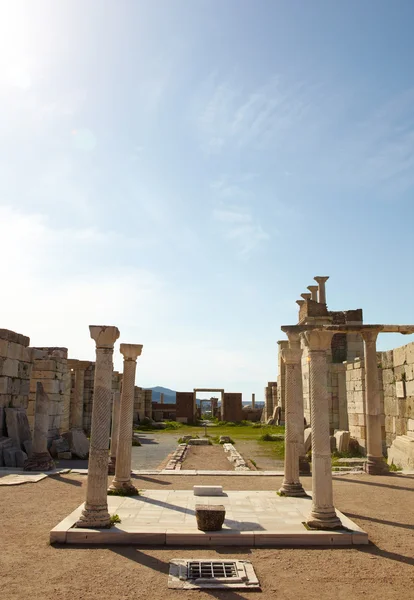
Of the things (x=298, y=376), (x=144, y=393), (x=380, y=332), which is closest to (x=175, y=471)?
(x=298, y=376)

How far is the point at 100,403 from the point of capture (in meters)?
7.96

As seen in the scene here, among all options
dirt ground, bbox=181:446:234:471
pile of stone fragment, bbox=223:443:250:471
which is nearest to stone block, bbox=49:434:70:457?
dirt ground, bbox=181:446:234:471

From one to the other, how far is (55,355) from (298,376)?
13156 mm

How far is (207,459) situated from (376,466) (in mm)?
6511

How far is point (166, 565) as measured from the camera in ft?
20.4

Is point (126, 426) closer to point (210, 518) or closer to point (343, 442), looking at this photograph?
point (210, 518)

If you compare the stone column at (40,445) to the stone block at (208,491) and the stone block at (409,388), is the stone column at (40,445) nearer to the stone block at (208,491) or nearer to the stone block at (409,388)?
the stone block at (208,491)

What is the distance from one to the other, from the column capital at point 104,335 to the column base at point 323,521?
428 cm

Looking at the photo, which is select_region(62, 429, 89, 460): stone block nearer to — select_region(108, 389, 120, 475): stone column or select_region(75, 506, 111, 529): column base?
select_region(108, 389, 120, 475): stone column

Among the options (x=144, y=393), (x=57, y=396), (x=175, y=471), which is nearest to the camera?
(x=175, y=471)

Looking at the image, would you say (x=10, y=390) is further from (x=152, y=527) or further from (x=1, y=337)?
(x=152, y=527)

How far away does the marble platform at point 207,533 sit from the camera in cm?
709

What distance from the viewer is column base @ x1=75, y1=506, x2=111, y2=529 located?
291 inches

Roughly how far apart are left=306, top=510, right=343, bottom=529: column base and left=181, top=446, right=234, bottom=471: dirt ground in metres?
7.87
